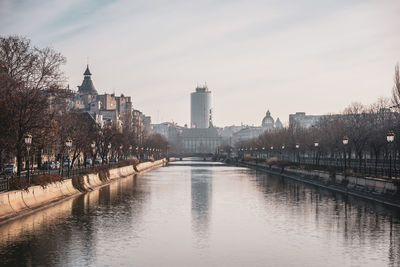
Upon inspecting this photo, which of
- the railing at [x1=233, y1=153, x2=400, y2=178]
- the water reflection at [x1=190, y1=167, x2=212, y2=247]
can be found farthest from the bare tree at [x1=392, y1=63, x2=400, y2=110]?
the water reflection at [x1=190, y1=167, x2=212, y2=247]

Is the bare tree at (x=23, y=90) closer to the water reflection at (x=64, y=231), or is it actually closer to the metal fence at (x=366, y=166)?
the water reflection at (x=64, y=231)

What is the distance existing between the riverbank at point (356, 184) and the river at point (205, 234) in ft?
4.11

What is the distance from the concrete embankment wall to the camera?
107ft

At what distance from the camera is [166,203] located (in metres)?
45.7

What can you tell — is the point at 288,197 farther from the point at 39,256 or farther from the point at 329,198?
the point at 39,256

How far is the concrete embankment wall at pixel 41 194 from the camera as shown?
32.8 metres

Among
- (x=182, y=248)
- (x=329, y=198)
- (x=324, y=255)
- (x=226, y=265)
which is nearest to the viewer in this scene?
(x=226, y=265)

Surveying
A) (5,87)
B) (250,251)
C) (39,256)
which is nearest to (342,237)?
(250,251)

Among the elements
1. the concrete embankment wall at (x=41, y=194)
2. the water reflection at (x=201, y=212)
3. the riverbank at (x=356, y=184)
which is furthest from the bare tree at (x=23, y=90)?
the riverbank at (x=356, y=184)

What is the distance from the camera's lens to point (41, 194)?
1578 inches

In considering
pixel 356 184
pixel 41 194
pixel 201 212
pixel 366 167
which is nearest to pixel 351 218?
pixel 201 212

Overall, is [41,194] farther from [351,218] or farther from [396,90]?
[396,90]

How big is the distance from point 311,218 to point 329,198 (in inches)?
571

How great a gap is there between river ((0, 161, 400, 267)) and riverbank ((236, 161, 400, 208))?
1.25 metres
